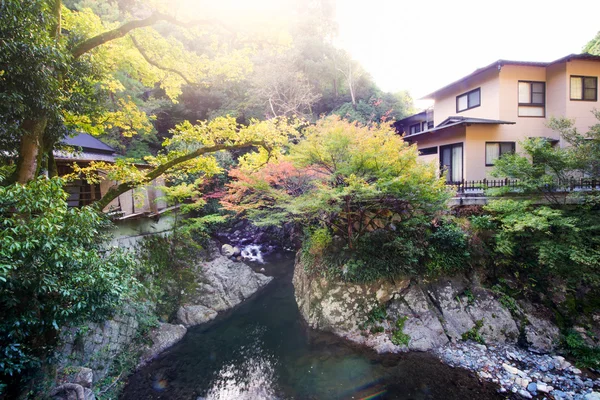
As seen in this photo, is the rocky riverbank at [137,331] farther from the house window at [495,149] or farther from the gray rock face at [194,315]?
the house window at [495,149]

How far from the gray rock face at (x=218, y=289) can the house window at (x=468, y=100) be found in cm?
1564

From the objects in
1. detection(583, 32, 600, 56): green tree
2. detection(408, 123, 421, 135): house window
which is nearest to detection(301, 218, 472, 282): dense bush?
detection(408, 123, 421, 135): house window

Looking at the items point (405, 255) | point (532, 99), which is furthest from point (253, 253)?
point (532, 99)

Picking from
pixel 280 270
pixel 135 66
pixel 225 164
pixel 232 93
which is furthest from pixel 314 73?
pixel 135 66

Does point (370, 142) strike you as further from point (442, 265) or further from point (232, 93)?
point (232, 93)

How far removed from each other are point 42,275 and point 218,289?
9059mm

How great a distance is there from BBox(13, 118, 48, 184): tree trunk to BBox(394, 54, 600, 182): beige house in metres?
15.4

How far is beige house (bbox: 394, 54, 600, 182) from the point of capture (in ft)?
44.1

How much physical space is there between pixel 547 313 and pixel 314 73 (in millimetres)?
25287

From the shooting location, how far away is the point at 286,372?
821cm

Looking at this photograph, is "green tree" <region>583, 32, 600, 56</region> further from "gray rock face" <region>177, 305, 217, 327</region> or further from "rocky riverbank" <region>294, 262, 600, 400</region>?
"gray rock face" <region>177, 305, 217, 327</region>

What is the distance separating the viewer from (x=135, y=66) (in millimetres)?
7398

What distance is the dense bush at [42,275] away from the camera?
3.77m

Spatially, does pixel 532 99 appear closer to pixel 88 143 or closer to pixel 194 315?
pixel 194 315
